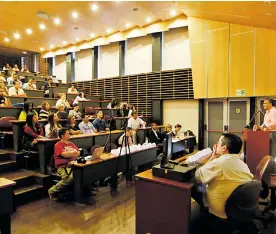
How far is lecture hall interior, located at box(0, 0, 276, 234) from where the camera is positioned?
2.45 m

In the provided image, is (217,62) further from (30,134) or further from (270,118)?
(30,134)

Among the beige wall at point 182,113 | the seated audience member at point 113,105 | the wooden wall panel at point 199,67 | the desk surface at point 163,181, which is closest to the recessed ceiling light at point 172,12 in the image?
the wooden wall panel at point 199,67

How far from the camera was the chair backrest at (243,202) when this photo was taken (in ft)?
7.18

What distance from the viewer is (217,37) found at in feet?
25.8

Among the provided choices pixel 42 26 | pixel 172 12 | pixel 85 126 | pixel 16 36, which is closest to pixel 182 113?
pixel 172 12

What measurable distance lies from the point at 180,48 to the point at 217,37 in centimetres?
167

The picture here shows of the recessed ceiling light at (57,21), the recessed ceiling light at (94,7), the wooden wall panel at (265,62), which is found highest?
the recessed ceiling light at (57,21)

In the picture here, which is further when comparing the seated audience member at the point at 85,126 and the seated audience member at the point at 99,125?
the seated audience member at the point at 99,125

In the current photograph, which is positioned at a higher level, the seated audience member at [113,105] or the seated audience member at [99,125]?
the seated audience member at [113,105]

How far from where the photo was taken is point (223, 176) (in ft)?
7.50

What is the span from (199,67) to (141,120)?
2.75 m

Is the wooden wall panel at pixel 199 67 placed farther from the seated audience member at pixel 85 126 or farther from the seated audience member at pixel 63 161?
the seated audience member at pixel 63 161

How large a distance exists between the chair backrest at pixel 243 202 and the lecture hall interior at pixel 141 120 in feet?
0.03

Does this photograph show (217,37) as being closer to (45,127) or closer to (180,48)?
(180,48)
